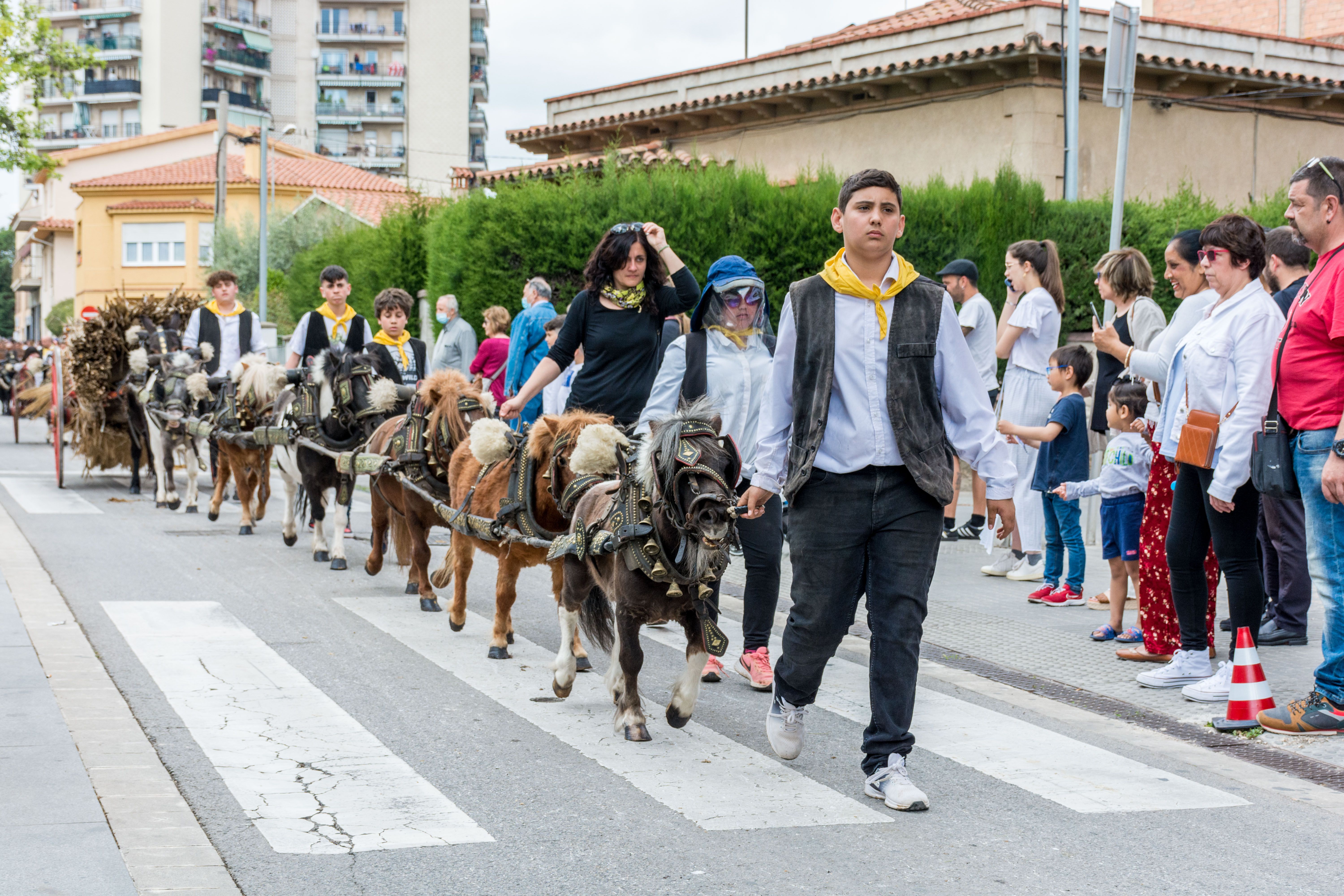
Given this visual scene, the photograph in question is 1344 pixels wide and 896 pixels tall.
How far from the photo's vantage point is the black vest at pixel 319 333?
11156 mm

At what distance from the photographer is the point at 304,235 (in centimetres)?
4153

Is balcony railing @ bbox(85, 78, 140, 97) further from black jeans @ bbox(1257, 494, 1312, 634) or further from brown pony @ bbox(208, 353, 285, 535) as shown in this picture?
black jeans @ bbox(1257, 494, 1312, 634)

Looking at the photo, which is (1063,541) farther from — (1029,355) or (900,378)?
(900,378)

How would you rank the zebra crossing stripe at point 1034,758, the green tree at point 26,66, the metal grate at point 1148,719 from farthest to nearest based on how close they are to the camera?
the green tree at point 26,66 → the metal grate at point 1148,719 → the zebra crossing stripe at point 1034,758

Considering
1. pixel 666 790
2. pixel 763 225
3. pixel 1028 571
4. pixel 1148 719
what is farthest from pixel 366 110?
pixel 666 790

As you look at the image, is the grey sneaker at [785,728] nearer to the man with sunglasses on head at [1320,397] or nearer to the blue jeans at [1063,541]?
the man with sunglasses on head at [1320,397]

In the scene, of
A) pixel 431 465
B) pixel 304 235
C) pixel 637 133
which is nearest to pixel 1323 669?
pixel 431 465

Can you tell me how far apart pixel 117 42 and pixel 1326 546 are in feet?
303

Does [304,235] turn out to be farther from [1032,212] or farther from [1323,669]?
[1323,669]

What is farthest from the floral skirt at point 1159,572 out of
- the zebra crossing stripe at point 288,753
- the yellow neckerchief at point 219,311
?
the yellow neckerchief at point 219,311

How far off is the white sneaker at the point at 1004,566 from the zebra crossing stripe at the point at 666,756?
4226 millimetres

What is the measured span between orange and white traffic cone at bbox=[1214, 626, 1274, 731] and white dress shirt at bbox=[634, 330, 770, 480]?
7.75ft

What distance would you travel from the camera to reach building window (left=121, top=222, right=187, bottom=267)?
→ 2494 inches

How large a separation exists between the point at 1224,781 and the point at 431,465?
4.92 m
